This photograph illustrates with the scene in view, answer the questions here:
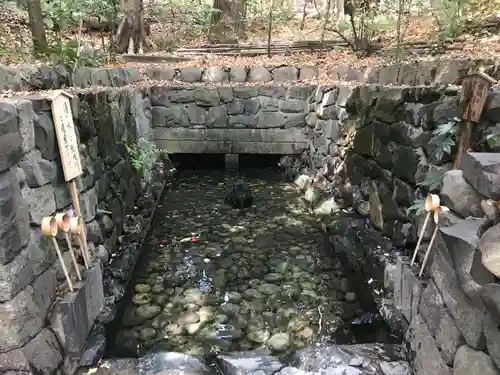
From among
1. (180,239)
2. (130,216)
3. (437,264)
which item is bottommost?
(180,239)

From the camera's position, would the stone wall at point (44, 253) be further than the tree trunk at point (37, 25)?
No

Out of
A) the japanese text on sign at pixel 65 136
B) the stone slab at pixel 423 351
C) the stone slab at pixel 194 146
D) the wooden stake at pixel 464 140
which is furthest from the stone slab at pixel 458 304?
the stone slab at pixel 194 146

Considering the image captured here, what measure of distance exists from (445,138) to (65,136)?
2662 mm

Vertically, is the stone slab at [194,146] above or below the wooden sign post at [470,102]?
below

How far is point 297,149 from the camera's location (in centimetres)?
793

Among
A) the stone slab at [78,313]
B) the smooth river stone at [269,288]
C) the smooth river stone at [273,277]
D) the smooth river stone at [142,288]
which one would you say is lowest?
the smooth river stone at [273,277]

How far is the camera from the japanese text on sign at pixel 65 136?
2.69 meters

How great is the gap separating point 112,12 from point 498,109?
347 inches

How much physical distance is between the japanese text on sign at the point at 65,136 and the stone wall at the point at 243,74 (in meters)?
1.08

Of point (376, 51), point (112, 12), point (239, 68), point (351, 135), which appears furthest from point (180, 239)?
point (112, 12)

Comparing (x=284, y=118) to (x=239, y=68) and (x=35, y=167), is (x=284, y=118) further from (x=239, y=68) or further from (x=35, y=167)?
(x=35, y=167)

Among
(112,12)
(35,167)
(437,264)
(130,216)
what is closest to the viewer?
(437,264)

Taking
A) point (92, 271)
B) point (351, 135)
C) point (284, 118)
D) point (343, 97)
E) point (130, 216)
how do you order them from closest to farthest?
point (92, 271)
point (130, 216)
point (351, 135)
point (343, 97)
point (284, 118)

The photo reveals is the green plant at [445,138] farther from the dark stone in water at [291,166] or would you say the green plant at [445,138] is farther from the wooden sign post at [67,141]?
the dark stone in water at [291,166]
